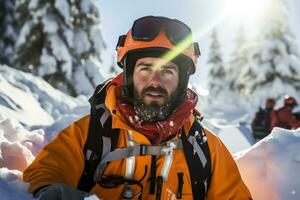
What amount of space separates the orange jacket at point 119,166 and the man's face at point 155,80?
21cm

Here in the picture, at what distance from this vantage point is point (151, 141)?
329cm

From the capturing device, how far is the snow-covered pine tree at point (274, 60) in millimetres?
33062

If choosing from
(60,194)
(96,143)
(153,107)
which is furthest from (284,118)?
(60,194)

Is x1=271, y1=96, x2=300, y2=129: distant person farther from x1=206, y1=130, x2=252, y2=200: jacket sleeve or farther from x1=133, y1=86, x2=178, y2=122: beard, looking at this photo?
x1=133, y1=86, x2=178, y2=122: beard

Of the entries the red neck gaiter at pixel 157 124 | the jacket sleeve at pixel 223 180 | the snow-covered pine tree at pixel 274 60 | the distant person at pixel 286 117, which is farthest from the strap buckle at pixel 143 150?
the snow-covered pine tree at pixel 274 60

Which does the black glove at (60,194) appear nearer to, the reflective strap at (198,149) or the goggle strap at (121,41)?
the reflective strap at (198,149)

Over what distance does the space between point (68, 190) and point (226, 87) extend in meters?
50.2

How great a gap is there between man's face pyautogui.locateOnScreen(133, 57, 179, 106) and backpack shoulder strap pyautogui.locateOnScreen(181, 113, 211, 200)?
0.32 metres

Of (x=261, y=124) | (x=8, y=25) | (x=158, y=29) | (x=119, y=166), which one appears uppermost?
(x=158, y=29)

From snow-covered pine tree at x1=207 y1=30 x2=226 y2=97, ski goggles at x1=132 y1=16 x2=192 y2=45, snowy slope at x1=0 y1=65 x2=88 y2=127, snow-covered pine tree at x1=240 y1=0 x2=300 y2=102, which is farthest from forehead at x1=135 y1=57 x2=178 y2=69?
snow-covered pine tree at x1=207 y1=30 x2=226 y2=97

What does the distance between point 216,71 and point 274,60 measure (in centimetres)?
2172

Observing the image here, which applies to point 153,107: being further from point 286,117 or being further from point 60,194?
point 286,117

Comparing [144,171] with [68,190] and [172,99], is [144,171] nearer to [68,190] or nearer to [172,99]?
[172,99]

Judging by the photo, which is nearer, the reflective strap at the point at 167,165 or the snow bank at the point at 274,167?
the reflective strap at the point at 167,165
